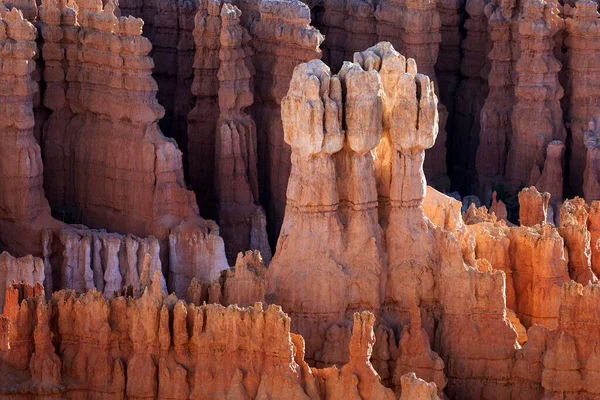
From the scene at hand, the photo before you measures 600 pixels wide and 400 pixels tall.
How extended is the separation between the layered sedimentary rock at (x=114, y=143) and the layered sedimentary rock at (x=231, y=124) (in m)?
2.17

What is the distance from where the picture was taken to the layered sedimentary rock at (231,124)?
4347cm

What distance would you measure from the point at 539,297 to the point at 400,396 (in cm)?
548

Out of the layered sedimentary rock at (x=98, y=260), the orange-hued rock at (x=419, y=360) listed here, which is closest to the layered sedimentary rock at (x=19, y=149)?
the layered sedimentary rock at (x=98, y=260)

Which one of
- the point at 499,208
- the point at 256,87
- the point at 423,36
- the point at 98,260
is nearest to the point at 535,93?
the point at 423,36

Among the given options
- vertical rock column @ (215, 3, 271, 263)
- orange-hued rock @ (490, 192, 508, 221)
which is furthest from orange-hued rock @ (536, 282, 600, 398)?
vertical rock column @ (215, 3, 271, 263)

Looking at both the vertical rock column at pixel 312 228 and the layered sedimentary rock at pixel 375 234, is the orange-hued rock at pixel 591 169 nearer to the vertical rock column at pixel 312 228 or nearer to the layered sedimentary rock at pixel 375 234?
the layered sedimentary rock at pixel 375 234

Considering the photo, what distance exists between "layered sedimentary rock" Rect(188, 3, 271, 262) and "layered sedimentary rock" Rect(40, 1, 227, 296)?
2.17 metres

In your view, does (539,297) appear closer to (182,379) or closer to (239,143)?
(182,379)

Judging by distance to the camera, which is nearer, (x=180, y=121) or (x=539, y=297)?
(x=539, y=297)

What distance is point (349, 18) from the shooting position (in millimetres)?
47781

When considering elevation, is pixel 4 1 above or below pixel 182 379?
above

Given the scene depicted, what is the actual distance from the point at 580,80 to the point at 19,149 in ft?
38.5

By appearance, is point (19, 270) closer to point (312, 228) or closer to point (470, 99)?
point (312, 228)

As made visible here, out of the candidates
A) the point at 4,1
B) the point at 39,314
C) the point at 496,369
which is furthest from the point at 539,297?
the point at 4,1
